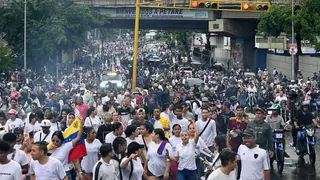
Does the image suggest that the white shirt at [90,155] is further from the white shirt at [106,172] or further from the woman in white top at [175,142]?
the white shirt at [106,172]

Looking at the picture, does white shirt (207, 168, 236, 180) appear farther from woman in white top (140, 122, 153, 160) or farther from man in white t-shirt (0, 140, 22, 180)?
woman in white top (140, 122, 153, 160)

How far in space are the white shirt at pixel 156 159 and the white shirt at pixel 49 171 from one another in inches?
90.1

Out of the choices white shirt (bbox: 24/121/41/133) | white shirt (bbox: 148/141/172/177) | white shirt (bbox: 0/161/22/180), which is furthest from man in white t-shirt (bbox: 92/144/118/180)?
white shirt (bbox: 24/121/41/133)

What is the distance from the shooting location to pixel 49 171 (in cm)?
1033

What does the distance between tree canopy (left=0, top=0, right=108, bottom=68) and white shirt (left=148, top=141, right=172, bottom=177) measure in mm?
38680

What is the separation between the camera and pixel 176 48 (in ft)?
370

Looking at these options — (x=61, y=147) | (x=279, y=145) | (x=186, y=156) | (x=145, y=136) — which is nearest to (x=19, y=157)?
(x=61, y=147)

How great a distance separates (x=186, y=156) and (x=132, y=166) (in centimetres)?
196

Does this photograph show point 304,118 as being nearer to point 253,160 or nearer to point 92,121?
point 92,121

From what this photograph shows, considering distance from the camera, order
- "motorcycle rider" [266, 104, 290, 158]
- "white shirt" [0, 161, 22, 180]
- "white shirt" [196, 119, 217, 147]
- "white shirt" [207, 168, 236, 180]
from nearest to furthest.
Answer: "white shirt" [207, 168, 236, 180], "white shirt" [0, 161, 22, 180], "white shirt" [196, 119, 217, 147], "motorcycle rider" [266, 104, 290, 158]

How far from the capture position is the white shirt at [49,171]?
10.3 meters

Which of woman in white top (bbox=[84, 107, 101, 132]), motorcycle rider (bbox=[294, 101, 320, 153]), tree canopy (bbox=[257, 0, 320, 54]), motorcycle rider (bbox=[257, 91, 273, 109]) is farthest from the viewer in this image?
tree canopy (bbox=[257, 0, 320, 54])

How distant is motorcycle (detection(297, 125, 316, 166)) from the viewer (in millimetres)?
18578

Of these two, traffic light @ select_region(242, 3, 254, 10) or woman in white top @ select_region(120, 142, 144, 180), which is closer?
woman in white top @ select_region(120, 142, 144, 180)
